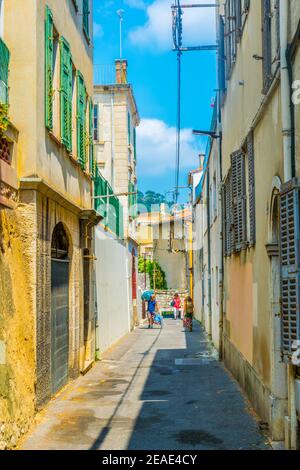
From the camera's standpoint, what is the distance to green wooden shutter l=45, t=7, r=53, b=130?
1051cm

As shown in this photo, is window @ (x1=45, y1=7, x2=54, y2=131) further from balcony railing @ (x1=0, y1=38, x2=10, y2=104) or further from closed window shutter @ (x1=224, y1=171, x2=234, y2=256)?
closed window shutter @ (x1=224, y1=171, x2=234, y2=256)

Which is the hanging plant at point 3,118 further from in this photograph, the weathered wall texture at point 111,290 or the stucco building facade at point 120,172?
the stucco building facade at point 120,172

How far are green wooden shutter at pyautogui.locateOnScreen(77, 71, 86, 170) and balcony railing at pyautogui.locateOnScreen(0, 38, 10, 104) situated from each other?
4150mm

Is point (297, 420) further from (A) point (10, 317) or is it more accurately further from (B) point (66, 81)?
(B) point (66, 81)

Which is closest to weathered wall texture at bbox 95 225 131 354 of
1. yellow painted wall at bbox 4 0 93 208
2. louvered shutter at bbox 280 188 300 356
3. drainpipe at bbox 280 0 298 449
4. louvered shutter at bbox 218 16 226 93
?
louvered shutter at bbox 218 16 226 93

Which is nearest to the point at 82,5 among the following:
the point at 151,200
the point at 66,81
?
the point at 66,81

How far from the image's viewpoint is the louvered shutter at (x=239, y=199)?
37.7 feet

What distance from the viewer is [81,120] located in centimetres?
1416

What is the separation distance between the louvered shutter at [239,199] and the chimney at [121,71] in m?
21.1

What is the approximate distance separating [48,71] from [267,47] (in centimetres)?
388

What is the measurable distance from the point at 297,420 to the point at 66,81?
7.99 metres

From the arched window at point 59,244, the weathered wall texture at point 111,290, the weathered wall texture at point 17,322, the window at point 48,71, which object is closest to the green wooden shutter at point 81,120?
the arched window at point 59,244

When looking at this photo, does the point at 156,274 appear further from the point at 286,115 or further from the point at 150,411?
the point at 286,115

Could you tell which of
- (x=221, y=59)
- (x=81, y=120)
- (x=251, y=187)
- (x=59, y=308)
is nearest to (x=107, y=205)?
(x=221, y=59)
